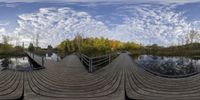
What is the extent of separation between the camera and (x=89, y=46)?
183 feet

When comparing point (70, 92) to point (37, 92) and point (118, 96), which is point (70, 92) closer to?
point (37, 92)

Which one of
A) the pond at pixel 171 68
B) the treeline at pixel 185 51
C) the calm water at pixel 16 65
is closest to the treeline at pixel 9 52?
the treeline at pixel 185 51

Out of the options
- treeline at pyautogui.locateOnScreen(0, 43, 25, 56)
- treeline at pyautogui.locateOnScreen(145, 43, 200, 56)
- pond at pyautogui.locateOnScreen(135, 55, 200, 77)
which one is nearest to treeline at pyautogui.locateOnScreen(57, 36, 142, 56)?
pond at pyautogui.locateOnScreen(135, 55, 200, 77)

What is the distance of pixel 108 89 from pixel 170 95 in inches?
74.0

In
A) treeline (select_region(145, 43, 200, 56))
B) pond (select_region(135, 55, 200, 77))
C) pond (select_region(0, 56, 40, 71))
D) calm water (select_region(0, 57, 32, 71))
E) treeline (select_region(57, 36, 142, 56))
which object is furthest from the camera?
treeline (select_region(145, 43, 200, 56))

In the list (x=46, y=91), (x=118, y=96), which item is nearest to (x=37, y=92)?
(x=46, y=91)

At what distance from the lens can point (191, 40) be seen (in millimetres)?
86812

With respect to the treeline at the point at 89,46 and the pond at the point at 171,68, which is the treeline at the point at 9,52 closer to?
the treeline at the point at 89,46

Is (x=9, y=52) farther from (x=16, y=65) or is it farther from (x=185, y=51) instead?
(x=16, y=65)

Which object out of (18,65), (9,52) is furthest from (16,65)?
(9,52)

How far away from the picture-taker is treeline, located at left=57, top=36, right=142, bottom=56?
50.3 metres

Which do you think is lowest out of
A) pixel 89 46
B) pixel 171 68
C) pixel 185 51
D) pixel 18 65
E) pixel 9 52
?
pixel 18 65

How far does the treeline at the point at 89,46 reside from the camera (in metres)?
50.3

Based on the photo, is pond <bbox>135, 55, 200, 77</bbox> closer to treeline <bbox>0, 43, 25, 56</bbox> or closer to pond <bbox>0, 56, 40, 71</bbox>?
pond <bbox>0, 56, 40, 71</bbox>
